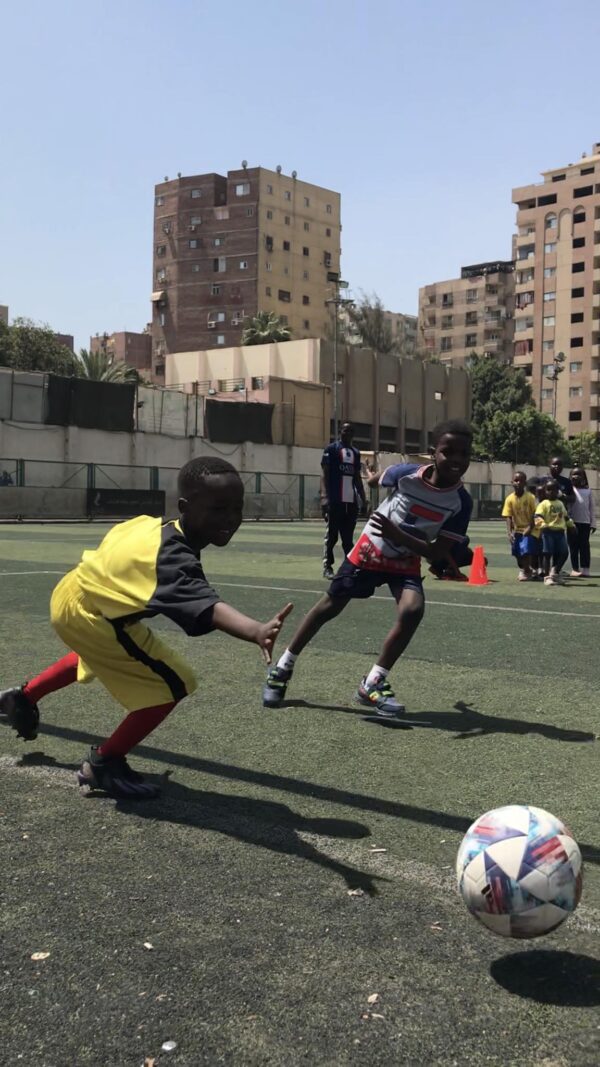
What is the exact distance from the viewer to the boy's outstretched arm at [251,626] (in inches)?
113

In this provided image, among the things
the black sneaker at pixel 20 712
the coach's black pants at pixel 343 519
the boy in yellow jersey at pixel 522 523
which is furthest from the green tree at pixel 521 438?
the black sneaker at pixel 20 712

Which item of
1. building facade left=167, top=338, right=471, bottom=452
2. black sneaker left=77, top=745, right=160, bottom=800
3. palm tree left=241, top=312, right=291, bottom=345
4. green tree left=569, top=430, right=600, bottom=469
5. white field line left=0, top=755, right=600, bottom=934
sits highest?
palm tree left=241, top=312, right=291, bottom=345

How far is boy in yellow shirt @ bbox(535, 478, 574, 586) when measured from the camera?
520 inches

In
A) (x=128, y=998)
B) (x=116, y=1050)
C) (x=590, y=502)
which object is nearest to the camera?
(x=116, y=1050)

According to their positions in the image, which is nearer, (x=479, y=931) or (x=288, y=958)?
(x=288, y=958)

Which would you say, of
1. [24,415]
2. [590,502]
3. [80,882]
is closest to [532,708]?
[80,882]

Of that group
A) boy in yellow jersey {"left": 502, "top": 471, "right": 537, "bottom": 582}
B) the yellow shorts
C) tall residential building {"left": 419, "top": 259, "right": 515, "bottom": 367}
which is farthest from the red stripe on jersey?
tall residential building {"left": 419, "top": 259, "right": 515, "bottom": 367}

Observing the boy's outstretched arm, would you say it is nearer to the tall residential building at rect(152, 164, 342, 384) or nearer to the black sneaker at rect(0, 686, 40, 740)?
the black sneaker at rect(0, 686, 40, 740)

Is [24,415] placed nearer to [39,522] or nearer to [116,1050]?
[39,522]

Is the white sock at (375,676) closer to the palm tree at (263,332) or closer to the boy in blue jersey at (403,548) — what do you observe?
the boy in blue jersey at (403,548)

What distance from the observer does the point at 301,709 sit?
526cm

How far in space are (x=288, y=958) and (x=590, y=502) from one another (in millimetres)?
13452

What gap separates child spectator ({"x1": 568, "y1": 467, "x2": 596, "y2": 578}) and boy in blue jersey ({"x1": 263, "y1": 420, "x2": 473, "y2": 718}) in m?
9.53

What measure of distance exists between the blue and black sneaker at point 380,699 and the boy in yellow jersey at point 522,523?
873 centimetres
